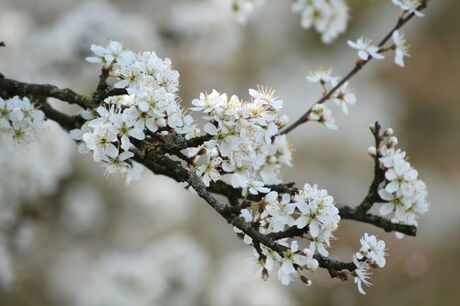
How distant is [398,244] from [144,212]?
10.4 ft

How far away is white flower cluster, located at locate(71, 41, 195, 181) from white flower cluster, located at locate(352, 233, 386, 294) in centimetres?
56

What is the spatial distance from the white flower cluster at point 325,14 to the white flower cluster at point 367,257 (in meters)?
1.81

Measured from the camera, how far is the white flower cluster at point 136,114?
191cm

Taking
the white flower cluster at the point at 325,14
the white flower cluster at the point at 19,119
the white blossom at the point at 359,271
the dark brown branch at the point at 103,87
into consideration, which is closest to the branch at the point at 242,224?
the white blossom at the point at 359,271

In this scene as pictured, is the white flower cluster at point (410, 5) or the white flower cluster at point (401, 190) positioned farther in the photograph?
the white flower cluster at point (410, 5)

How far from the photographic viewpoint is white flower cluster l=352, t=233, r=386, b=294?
1.94 m

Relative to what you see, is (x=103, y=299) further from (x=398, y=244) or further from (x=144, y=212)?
(x=398, y=244)

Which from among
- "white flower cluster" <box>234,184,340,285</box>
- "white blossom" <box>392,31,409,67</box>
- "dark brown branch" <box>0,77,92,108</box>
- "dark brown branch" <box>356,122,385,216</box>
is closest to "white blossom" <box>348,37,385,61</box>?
"white blossom" <box>392,31,409,67</box>

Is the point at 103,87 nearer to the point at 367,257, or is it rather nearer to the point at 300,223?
the point at 300,223

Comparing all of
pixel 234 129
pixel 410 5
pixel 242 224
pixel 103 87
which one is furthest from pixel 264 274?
pixel 410 5

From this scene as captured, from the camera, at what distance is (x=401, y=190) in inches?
88.0

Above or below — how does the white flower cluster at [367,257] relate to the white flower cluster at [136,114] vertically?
below

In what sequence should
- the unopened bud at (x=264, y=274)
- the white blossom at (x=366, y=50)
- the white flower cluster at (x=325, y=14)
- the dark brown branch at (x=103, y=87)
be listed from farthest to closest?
the white flower cluster at (x=325, y=14)
the white blossom at (x=366, y=50)
the dark brown branch at (x=103, y=87)
the unopened bud at (x=264, y=274)

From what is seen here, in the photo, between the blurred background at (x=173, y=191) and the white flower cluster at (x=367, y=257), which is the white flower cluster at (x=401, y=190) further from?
the blurred background at (x=173, y=191)
